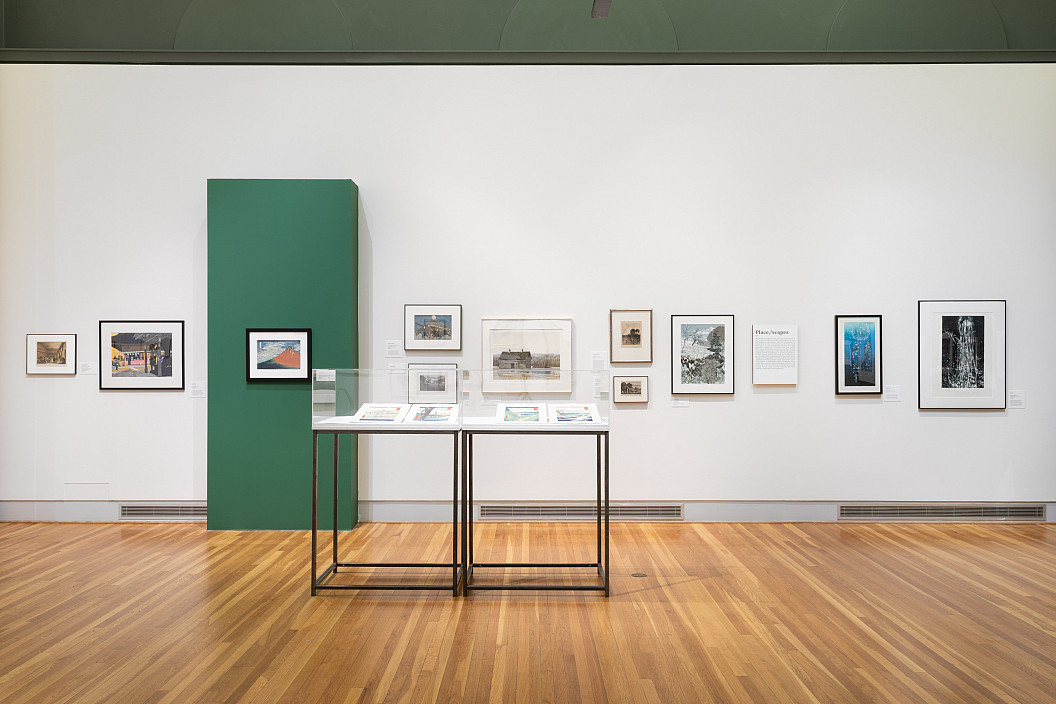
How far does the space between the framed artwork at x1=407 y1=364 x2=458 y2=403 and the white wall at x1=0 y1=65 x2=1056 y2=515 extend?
2.32 metres

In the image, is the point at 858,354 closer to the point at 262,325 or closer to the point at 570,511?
the point at 570,511

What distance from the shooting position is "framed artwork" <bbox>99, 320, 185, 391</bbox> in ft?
24.0

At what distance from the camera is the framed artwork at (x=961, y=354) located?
7.24 m

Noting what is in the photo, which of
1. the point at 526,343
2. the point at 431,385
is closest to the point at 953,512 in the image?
the point at 526,343

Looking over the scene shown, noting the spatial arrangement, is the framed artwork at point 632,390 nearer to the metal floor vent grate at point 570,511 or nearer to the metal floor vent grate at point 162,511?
the metal floor vent grate at point 570,511

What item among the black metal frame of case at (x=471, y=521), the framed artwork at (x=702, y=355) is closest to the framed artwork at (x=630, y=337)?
the framed artwork at (x=702, y=355)

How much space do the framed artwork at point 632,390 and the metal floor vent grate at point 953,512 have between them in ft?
8.18

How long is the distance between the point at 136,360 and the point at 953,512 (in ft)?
29.6

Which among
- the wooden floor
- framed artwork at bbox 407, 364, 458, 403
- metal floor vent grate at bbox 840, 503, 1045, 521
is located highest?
framed artwork at bbox 407, 364, 458, 403

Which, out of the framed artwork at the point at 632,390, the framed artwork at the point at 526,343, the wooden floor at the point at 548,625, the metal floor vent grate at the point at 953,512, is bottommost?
the wooden floor at the point at 548,625

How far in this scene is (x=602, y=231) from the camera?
24.1 ft

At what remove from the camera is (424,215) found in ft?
24.1

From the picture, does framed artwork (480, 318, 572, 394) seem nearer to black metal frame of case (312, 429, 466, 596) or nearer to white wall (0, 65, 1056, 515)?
white wall (0, 65, 1056, 515)

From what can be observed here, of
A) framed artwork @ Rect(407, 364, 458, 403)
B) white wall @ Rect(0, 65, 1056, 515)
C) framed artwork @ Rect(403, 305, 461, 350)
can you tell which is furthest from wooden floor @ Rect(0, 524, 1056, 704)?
framed artwork @ Rect(403, 305, 461, 350)
